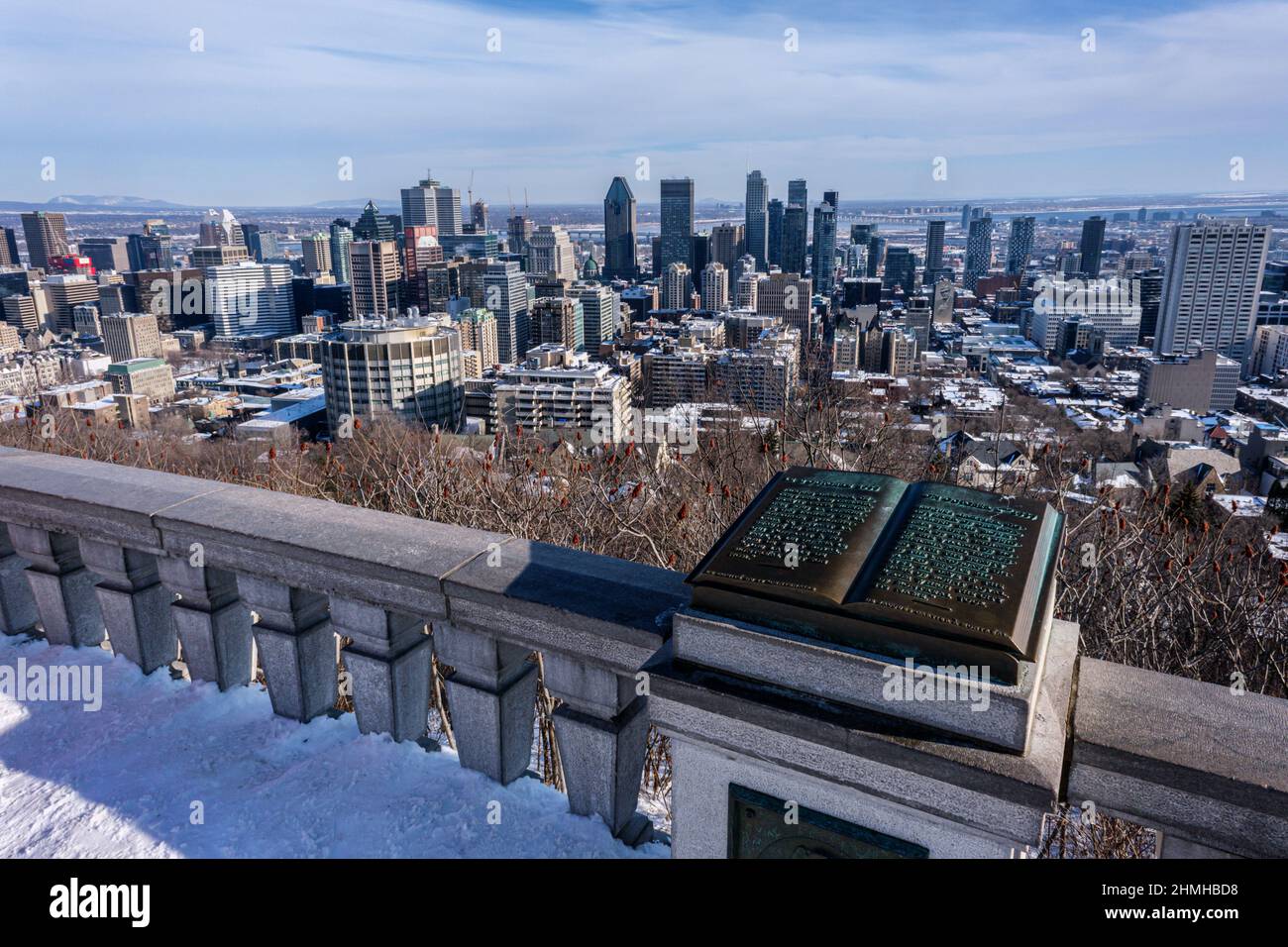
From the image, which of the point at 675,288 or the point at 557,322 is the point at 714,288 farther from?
the point at 557,322

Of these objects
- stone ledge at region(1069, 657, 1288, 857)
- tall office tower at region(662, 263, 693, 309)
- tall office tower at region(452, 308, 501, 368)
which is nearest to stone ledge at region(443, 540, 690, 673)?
stone ledge at region(1069, 657, 1288, 857)

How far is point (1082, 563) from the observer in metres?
8.18

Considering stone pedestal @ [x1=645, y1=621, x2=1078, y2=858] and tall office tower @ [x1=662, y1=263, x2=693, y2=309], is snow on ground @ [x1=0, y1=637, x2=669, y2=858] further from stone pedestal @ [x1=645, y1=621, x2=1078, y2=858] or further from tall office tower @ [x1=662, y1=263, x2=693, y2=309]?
tall office tower @ [x1=662, y1=263, x2=693, y2=309]

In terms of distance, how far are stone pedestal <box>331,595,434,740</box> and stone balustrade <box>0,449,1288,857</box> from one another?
0.4 inches

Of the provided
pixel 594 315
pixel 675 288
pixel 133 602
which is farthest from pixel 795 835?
pixel 675 288

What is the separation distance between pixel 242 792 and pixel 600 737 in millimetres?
1748

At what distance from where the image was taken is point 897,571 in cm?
291

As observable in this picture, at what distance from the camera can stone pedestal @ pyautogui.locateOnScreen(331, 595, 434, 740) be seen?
13.2ft

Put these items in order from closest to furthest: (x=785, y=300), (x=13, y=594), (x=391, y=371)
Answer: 1. (x=13, y=594)
2. (x=391, y=371)
3. (x=785, y=300)

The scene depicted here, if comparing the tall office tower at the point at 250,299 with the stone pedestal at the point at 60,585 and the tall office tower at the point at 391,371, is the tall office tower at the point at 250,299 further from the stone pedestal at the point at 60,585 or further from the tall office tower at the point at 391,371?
the stone pedestal at the point at 60,585

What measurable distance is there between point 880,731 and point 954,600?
48 cm

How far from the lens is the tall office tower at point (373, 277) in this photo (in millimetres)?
153625
